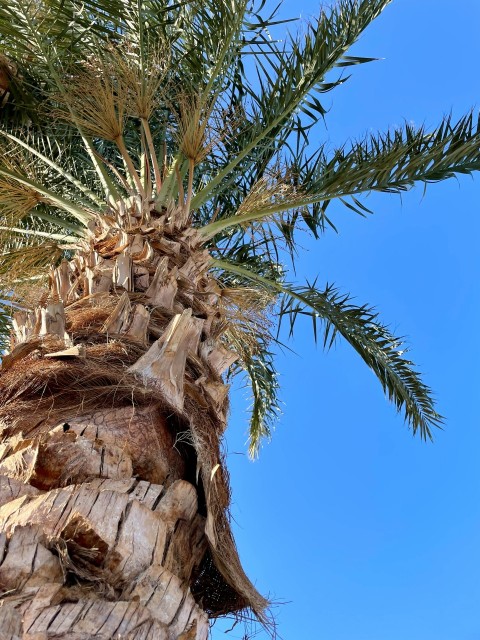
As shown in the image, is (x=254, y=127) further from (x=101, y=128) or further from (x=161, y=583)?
(x=161, y=583)

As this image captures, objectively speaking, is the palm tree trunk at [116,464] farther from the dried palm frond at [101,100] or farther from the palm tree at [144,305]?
the dried palm frond at [101,100]

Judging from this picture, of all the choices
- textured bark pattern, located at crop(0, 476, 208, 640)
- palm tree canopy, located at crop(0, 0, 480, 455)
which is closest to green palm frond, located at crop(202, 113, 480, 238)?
palm tree canopy, located at crop(0, 0, 480, 455)

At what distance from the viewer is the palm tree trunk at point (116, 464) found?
204 centimetres

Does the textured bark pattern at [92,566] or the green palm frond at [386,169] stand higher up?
the green palm frond at [386,169]

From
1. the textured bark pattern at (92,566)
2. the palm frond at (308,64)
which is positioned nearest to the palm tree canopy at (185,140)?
the palm frond at (308,64)

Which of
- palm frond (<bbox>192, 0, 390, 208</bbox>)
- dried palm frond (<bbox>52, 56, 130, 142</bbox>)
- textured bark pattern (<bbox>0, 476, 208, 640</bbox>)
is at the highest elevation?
palm frond (<bbox>192, 0, 390, 208</bbox>)

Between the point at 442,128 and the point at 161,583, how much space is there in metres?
4.42

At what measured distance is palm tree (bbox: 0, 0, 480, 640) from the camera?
2158mm

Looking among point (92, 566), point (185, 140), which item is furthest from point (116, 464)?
point (185, 140)

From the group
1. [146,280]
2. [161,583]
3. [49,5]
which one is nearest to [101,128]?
[146,280]

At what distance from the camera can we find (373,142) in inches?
221

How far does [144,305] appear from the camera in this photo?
3.58m

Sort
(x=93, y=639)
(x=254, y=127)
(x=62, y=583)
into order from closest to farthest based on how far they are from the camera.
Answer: (x=93, y=639)
(x=62, y=583)
(x=254, y=127)

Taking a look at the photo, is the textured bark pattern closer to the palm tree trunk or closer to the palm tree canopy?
the palm tree trunk
